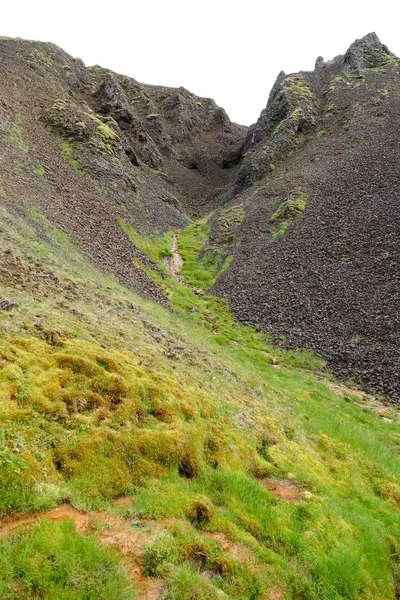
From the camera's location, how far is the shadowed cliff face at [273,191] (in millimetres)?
31516

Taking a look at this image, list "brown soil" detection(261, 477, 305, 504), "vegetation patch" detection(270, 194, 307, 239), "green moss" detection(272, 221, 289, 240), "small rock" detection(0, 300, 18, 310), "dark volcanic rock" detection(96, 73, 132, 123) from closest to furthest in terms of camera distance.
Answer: "brown soil" detection(261, 477, 305, 504)
"small rock" detection(0, 300, 18, 310)
"green moss" detection(272, 221, 289, 240)
"vegetation patch" detection(270, 194, 307, 239)
"dark volcanic rock" detection(96, 73, 132, 123)

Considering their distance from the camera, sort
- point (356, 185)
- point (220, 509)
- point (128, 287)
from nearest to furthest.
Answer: point (220, 509) → point (128, 287) → point (356, 185)

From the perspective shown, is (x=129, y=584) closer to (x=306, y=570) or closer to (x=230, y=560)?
(x=230, y=560)

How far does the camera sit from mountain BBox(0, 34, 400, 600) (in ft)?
21.3

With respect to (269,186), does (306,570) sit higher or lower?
lower

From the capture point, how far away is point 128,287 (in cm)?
3034

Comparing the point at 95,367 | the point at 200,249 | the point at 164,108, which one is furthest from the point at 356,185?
the point at 164,108

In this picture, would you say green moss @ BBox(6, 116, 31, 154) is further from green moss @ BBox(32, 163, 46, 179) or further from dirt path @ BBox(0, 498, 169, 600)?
dirt path @ BBox(0, 498, 169, 600)

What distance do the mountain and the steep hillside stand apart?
0.26 m

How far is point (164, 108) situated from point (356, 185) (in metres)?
89.5

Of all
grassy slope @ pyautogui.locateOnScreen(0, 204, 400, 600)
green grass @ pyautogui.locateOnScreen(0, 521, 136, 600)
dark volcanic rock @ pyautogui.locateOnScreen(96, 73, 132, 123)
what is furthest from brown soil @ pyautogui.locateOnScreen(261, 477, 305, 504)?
dark volcanic rock @ pyautogui.locateOnScreen(96, 73, 132, 123)

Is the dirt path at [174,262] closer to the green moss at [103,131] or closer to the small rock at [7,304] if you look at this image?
the green moss at [103,131]

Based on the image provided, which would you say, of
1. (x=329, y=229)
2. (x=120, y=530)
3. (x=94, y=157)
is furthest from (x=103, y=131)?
(x=120, y=530)

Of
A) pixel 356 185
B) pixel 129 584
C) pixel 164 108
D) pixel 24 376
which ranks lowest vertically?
pixel 129 584
